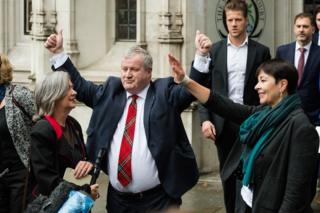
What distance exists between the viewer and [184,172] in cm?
784

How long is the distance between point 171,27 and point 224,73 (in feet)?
10.6

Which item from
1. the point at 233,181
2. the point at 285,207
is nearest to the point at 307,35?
the point at 233,181

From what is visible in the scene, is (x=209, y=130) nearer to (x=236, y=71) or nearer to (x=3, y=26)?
(x=236, y=71)

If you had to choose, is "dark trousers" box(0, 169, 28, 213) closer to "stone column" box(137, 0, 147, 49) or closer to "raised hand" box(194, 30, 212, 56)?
"raised hand" box(194, 30, 212, 56)

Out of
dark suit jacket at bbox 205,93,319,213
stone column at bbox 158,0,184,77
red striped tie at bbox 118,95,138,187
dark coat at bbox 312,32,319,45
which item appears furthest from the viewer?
stone column at bbox 158,0,184,77

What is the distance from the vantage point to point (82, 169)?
716 cm

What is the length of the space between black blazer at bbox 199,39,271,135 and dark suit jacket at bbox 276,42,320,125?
0.59 metres

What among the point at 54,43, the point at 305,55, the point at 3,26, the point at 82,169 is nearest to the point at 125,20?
the point at 3,26

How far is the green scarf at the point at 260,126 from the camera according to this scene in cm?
711

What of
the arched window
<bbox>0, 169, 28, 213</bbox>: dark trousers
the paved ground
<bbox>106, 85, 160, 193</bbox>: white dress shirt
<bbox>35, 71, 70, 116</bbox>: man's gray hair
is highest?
the arched window

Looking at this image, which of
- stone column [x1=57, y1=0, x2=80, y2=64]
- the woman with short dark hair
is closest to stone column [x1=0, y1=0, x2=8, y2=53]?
stone column [x1=57, y1=0, x2=80, y2=64]

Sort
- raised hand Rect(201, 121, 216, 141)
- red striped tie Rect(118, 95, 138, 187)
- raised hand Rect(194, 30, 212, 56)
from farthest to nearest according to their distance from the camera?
raised hand Rect(201, 121, 216, 141) → red striped tie Rect(118, 95, 138, 187) → raised hand Rect(194, 30, 212, 56)

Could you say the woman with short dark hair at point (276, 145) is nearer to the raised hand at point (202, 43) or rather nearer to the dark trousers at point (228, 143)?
the raised hand at point (202, 43)

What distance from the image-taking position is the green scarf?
711 centimetres
